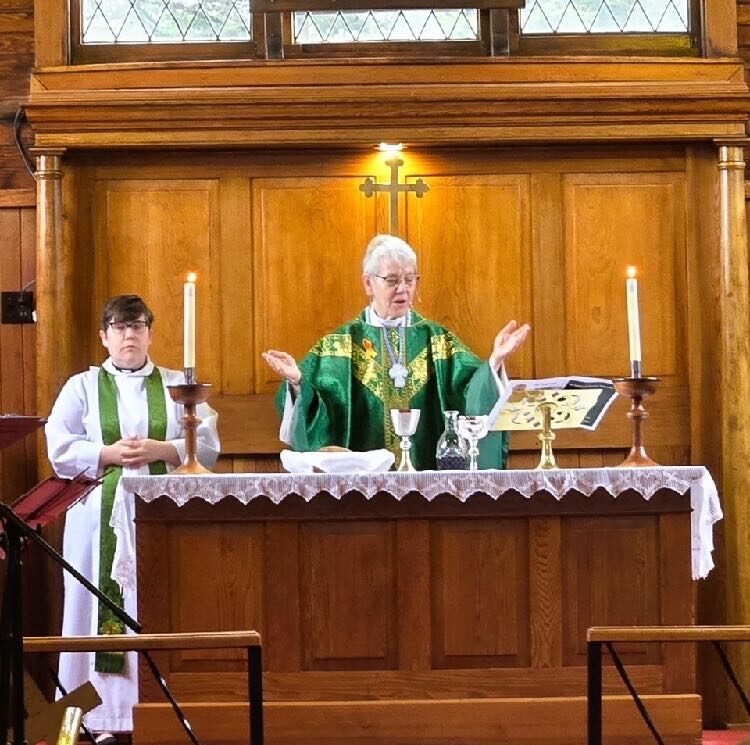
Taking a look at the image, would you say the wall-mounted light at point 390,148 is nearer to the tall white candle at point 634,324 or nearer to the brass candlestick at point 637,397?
the tall white candle at point 634,324

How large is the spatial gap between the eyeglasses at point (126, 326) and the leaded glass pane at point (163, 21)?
162cm

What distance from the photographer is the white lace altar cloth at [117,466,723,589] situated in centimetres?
589

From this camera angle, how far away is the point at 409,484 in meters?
5.92

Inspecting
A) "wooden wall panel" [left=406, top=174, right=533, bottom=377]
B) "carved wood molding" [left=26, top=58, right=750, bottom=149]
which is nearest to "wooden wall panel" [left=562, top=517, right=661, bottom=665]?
"wooden wall panel" [left=406, top=174, right=533, bottom=377]

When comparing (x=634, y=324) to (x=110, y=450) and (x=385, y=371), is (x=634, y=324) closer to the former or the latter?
(x=385, y=371)

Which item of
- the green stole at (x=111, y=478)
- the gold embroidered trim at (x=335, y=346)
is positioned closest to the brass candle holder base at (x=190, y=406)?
the green stole at (x=111, y=478)

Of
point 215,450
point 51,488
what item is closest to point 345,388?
point 215,450

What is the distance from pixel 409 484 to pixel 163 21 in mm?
3157

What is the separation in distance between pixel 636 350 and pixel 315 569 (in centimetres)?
152

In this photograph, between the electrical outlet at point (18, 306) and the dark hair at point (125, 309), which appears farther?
the electrical outlet at point (18, 306)

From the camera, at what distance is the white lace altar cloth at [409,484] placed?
5.89 m

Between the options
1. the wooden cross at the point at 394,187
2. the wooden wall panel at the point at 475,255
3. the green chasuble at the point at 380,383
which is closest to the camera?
the green chasuble at the point at 380,383

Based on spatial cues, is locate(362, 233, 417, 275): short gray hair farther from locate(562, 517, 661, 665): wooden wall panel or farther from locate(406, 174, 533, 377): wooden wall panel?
locate(562, 517, 661, 665): wooden wall panel

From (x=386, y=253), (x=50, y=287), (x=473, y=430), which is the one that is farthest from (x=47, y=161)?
(x=473, y=430)
